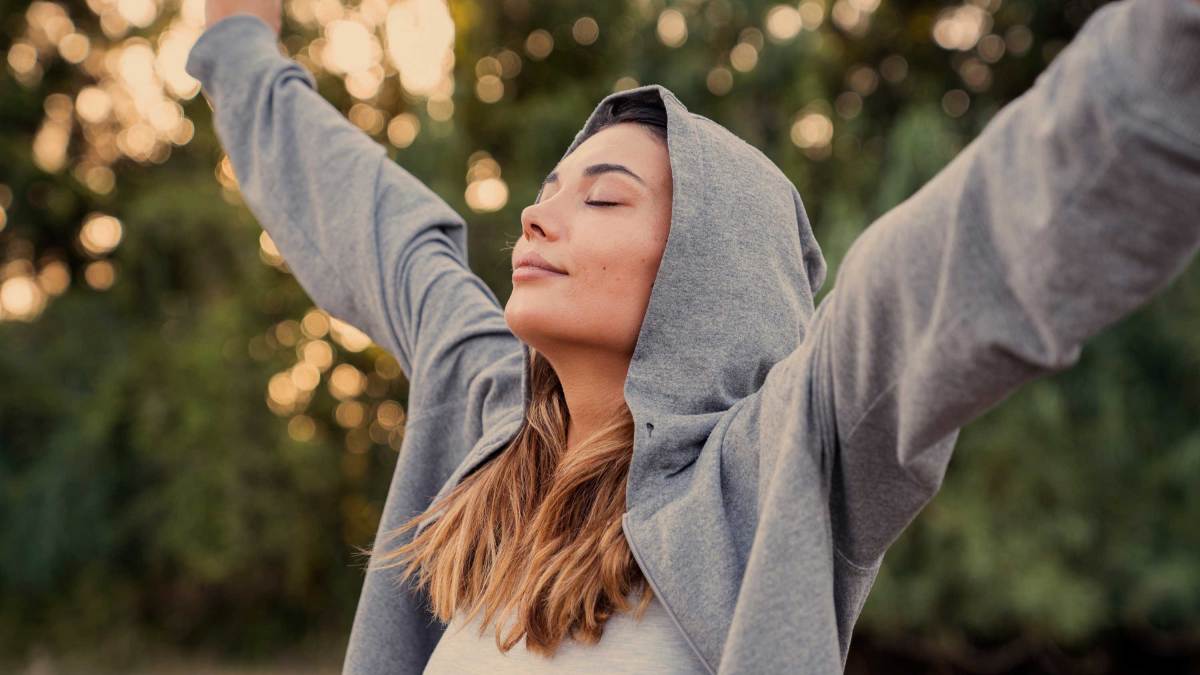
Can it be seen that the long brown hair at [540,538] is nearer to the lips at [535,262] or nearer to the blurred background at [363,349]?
the lips at [535,262]

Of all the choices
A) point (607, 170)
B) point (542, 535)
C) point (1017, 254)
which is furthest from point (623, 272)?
point (1017, 254)

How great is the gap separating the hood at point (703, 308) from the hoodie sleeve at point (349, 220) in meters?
0.44

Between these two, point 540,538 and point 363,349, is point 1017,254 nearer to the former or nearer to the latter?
point 540,538

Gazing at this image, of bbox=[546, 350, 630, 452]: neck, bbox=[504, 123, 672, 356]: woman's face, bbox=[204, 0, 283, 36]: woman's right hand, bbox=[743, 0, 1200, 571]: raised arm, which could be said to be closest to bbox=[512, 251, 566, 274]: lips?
bbox=[504, 123, 672, 356]: woman's face

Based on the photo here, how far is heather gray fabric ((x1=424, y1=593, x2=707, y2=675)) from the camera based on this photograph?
1168mm

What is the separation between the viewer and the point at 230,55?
1.95 meters

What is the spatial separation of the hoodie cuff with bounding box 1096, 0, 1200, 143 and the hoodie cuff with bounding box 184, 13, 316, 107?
1515 millimetres

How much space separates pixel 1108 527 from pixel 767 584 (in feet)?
18.0

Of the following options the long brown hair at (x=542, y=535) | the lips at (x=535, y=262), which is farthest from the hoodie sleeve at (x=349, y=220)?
the lips at (x=535, y=262)

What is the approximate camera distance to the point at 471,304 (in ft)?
5.70

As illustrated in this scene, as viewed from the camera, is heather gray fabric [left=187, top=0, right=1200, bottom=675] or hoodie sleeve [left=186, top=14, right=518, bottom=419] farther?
hoodie sleeve [left=186, top=14, right=518, bottom=419]

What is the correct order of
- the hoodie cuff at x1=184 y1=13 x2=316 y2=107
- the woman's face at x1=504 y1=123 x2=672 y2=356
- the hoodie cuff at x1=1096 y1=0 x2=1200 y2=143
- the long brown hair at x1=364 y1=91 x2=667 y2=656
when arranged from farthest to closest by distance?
the hoodie cuff at x1=184 y1=13 x2=316 y2=107 → the woman's face at x1=504 y1=123 x2=672 y2=356 → the long brown hair at x1=364 y1=91 x2=667 y2=656 → the hoodie cuff at x1=1096 y1=0 x2=1200 y2=143

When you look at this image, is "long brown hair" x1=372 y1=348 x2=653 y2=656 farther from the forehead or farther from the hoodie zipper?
the forehead

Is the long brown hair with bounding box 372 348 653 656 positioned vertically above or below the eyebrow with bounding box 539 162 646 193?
below
